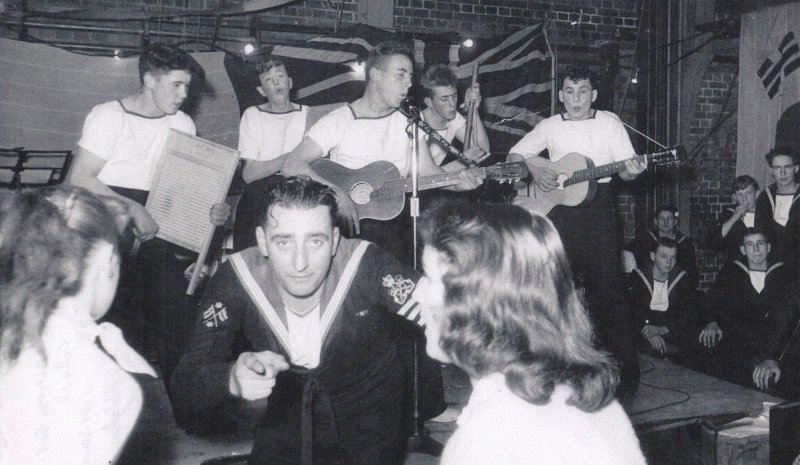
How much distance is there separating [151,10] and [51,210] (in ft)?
20.4

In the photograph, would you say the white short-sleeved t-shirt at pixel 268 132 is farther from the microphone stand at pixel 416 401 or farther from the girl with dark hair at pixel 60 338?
the girl with dark hair at pixel 60 338

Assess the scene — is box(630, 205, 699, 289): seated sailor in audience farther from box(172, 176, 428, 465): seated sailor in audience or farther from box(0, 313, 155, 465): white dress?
box(0, 313, 155, 465): white dress

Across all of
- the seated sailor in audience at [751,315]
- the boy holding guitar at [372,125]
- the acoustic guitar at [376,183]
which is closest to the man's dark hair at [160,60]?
the boy holding guitar at [372,125]

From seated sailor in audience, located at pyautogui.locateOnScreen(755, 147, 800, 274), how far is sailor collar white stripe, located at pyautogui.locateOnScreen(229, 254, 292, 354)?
524cm

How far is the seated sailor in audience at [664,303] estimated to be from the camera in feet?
22.4

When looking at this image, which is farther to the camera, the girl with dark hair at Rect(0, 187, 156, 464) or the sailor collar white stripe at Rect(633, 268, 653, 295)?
the sailor collar white stripe at Rect(633, 268, 653, 295)

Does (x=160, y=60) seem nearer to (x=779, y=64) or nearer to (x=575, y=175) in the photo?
(x=575, y=175)

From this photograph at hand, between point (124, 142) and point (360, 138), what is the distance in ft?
4.54

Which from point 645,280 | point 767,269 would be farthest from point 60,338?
point 645,280

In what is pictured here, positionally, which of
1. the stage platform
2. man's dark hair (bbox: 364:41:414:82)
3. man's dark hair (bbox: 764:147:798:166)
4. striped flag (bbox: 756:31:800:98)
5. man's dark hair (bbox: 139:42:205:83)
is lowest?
the stage platform

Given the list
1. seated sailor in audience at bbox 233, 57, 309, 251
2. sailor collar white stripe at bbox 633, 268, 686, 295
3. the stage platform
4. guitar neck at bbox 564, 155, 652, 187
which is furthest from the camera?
sailor collar white stripe at bbox 633, 268, 686, 295

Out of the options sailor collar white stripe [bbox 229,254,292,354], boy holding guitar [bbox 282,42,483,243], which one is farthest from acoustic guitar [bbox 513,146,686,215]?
sailor collar white stripe [bbox 229,254,292,354]

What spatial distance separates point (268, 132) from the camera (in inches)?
230

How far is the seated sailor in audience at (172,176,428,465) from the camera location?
283 centimetres
